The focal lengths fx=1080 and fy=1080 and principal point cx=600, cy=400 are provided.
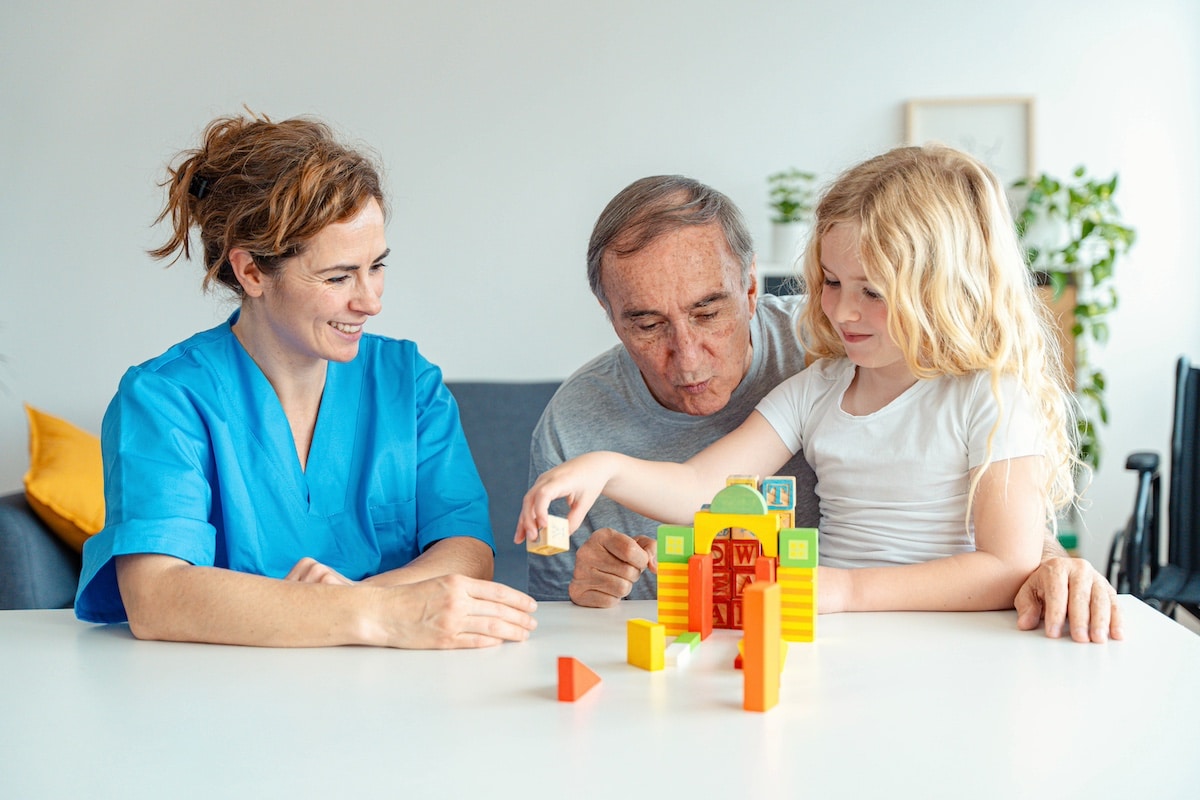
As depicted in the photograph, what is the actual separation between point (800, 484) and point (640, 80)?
250cm

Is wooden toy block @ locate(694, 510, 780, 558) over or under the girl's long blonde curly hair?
under

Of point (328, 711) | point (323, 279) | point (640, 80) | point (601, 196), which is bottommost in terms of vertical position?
point (328, 711)

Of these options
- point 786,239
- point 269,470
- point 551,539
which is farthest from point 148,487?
point 786,239

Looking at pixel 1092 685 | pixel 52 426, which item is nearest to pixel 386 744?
pixel 1092 685

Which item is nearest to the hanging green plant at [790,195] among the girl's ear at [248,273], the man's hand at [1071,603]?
the girl's ear at [248,273]

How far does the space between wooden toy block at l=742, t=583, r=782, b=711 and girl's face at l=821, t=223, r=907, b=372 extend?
589mm

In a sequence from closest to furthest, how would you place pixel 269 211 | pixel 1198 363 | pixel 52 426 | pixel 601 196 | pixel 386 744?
pixel 386 744 → pixel 269 211 → pixel 52 426 → pixel 1198 363 → pixel 601 196

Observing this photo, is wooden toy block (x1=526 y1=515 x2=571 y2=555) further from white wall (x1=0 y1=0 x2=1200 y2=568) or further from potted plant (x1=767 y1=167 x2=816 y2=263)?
white wall (x1=0 y1=0 x2=1200 y2=568)

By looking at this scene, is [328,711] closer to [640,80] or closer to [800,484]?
[800,484]

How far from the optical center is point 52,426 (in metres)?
2.91

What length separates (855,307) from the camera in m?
1.43

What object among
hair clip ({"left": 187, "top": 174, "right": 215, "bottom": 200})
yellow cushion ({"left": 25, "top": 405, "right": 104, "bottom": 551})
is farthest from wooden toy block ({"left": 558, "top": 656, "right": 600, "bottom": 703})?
yellow cushion ({"left": 25, "top": 405, "right": 104, "bottom": 551})

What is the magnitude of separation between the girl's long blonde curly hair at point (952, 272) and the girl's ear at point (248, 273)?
2.58 ft

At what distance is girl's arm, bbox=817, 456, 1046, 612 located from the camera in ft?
4.17
